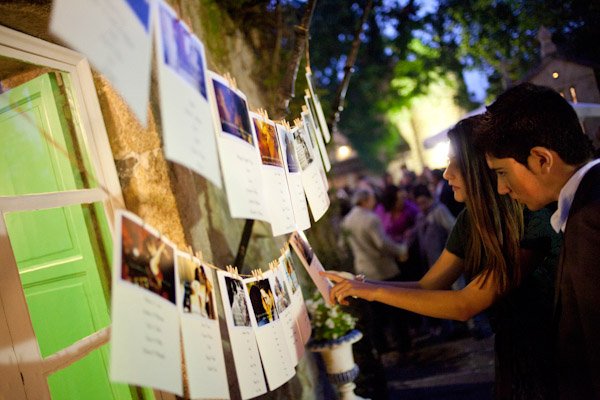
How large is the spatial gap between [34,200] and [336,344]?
8.12ft

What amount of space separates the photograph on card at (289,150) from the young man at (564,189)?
830mm

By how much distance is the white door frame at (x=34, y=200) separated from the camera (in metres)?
1.80

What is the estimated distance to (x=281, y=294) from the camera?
84.4 inches

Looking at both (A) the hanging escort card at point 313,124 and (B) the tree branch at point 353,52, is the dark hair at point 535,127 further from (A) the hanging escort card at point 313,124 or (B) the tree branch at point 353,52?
(B) the tree branch at point 353,52

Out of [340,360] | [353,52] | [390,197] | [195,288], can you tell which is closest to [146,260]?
[195,288]

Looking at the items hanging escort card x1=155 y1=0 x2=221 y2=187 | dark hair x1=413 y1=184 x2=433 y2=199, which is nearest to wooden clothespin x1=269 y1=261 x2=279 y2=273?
hanging escort card x1=155 y1=0 x2=221 y2=187

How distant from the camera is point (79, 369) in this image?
2.60m

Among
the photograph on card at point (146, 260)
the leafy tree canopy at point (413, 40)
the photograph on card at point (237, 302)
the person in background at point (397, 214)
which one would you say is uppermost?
the leafy tree canopy at point (413, 40)

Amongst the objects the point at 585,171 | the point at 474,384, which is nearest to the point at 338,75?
the point at 474,384

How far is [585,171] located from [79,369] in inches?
102

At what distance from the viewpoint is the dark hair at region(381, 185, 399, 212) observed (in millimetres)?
7590

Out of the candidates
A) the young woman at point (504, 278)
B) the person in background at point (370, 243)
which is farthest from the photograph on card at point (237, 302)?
the person in background at point (370, 243)

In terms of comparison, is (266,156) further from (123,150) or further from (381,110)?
(381,110)

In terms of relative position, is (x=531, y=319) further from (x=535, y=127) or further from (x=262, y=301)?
(x=262, y=301)
